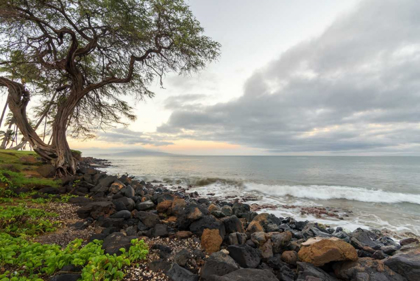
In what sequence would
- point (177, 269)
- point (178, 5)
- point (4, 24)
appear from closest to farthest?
point (177, 269)
point (178, 5)
point (4, 24)

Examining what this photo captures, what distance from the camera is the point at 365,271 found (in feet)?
12.8

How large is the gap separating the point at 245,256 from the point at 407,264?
3232mm

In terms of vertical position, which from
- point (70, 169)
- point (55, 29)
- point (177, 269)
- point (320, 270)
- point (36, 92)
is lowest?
point (320, 270)

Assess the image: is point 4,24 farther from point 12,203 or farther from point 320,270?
point 320,270

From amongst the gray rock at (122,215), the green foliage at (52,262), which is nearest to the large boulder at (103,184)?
the gray rock at (122,215)

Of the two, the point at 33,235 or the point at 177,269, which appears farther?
the point at 33,235

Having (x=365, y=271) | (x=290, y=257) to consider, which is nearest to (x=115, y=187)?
(x=290, y=257)

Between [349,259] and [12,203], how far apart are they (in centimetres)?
1084

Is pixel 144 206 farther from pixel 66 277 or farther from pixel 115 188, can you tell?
pixel 66 277

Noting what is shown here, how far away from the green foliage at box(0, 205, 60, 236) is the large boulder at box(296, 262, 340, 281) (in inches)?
246

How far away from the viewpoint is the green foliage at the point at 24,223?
4.89m

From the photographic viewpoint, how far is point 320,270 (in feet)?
13.4

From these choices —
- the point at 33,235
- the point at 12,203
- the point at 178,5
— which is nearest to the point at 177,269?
the point at 33,235

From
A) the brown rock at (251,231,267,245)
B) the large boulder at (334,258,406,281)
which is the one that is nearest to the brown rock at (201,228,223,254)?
the brown rock at (251,231,267,245)
